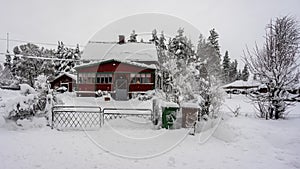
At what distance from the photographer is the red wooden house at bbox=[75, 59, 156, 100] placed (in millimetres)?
25300

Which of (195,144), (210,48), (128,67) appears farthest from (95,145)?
(210,48)

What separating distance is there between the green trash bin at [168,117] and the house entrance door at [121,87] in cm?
1631

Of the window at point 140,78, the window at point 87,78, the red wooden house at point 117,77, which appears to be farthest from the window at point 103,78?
the window at point 140,78

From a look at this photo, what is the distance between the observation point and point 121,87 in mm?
25109

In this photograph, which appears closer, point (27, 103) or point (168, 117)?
point (168, 117)

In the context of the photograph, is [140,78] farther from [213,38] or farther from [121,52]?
[213,38]

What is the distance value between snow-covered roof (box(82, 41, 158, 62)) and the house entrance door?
11.2 feet

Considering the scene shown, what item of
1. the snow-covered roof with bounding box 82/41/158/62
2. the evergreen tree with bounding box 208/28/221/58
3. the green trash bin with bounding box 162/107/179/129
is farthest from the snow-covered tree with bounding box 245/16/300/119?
the evergreen tree with bounding box 208/28/221/58

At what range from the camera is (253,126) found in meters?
8.25

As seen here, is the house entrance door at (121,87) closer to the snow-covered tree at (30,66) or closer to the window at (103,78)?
the window at (103,78)

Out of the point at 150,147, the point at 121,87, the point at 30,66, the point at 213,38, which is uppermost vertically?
the point at 213,38

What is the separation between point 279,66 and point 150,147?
7841 mm

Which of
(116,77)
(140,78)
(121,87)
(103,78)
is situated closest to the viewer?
(121,87)

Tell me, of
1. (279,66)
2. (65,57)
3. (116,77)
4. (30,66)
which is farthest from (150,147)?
(65,57)
